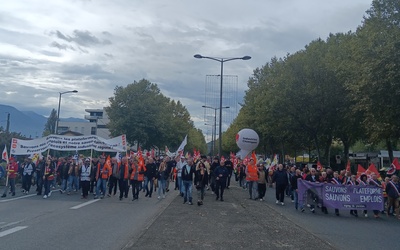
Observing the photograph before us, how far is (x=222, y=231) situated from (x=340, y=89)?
→ 27.2 m

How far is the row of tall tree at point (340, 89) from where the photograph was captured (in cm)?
2323

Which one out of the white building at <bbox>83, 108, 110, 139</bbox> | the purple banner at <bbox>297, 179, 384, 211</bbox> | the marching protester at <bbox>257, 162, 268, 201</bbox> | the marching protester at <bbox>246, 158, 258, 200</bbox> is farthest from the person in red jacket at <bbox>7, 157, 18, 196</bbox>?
the white building at <bbox>83, 108, 110, 139</bbox>

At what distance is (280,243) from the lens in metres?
9.93

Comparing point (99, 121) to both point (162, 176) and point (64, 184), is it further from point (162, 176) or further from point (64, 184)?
point (162, 176)

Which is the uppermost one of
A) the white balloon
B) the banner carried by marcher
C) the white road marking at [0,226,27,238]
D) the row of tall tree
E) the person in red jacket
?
the row of tall tree

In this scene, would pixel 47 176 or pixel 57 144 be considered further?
pixel 57 144

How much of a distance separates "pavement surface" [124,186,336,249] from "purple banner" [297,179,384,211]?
6.59 feet

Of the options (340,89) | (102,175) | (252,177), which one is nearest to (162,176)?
(102,175)

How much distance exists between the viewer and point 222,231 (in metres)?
11.3

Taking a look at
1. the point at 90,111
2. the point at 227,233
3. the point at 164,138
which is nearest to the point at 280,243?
the point at 227,233

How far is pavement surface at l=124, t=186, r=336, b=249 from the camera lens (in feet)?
31.3

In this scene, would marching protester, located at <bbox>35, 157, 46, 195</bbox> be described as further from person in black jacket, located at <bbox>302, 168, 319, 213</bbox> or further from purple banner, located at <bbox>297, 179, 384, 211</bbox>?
person in black jacket, located at <bbox>302, 168, 319, 213</bbox>

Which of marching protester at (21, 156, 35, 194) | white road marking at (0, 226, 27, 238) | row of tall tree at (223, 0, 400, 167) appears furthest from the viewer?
row of tall tree at (223, 0, 400, 167)

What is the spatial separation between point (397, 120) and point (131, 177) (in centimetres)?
1548
